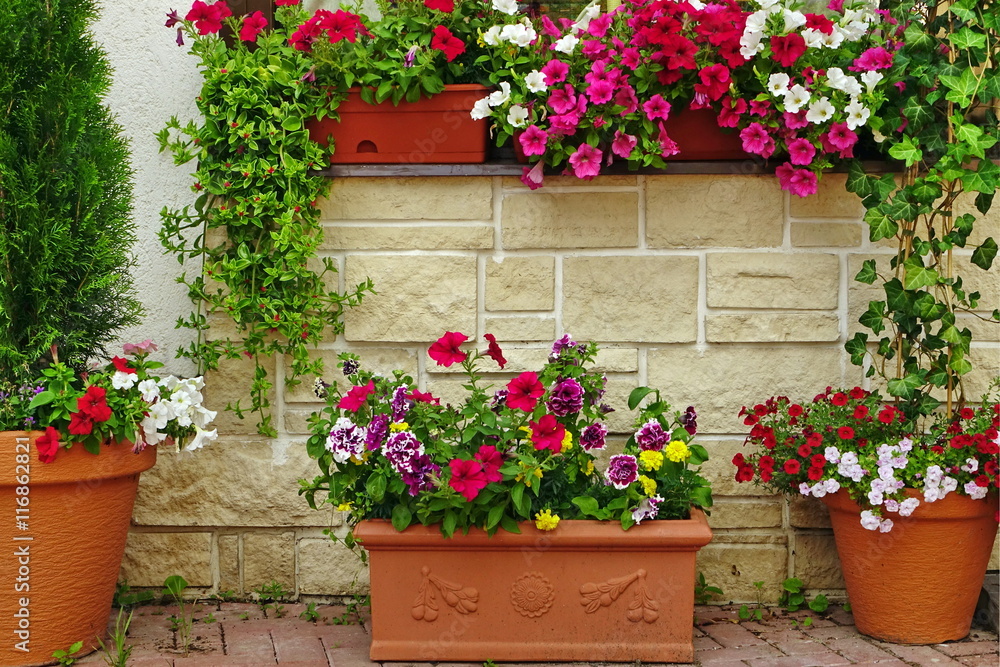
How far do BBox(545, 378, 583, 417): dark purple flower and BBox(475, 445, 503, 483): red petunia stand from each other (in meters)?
0.22

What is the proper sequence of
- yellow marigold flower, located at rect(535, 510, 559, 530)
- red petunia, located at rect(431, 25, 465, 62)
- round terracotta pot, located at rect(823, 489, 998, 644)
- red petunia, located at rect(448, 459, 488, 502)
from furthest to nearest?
red petunia, located at rect(431, 25, 465, 62), round terracotta pot, located at rect(823, 489, 998, 644), yellow marigold flower, located at rect(535, 510, 559, 530), red petunia, located at rect(448, 459, 488, 502)

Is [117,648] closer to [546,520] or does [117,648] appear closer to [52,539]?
[52,539]

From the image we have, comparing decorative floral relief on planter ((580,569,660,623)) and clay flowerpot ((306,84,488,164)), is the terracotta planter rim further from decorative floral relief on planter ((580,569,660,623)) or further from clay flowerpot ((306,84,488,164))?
clay flowerpot ((306,84,488,164))

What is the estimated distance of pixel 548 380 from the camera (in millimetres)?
2480

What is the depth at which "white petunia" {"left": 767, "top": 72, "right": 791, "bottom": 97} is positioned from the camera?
8.53ft

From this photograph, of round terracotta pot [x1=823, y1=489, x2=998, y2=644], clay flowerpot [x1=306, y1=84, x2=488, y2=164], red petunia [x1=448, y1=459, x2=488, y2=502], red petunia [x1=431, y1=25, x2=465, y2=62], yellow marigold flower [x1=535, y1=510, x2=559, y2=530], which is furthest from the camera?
clay flowerpot [x1=306, y1=84, x2=488, y2=164]

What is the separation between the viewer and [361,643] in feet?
8.48

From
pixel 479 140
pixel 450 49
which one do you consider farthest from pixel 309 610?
pixel 450 49

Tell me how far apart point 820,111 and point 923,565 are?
4.08ft

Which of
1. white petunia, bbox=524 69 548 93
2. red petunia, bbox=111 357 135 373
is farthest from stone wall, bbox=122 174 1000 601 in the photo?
red petunia, bbox=111 357 135 373

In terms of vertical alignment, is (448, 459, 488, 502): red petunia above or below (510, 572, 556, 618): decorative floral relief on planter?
above

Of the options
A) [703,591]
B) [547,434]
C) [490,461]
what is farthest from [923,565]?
[490,461]

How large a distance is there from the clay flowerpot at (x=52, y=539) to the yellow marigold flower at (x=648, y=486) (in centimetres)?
132

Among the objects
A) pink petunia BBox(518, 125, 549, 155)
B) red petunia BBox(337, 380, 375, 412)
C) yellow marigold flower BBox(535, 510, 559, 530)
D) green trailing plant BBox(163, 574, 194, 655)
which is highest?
pink petunia BBox(518, 125, 549, 155)
